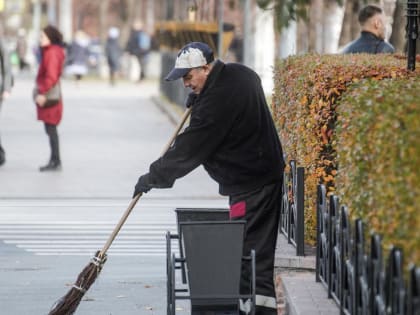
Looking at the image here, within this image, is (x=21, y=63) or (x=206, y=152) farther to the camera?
(x=21, y=63)

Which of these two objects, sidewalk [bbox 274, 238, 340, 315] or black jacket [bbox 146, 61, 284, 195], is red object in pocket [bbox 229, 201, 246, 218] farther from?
sidewalk [bbox 274, 238, 340, 315]

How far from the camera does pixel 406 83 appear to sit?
276 inches

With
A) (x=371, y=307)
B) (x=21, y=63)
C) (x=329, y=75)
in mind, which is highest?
(x=329, y=75)

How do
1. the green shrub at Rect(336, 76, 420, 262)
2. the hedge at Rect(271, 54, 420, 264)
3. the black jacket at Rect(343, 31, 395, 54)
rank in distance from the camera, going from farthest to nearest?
the black jacket at Rect(343, 31, 395, 54) → the hedge at Rect(271, 54, 420, 264) → the green shrub at Rect(336, 76, 420, 262)

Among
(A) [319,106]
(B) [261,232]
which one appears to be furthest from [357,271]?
(A) [319,106]

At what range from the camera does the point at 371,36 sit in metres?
14.1

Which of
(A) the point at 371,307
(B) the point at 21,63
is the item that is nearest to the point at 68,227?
(A) the point at 371,307

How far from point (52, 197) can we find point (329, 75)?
22.5ft

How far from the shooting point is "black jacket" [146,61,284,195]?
7.68 m

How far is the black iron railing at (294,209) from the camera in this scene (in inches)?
372

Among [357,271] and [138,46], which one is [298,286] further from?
[138,46]

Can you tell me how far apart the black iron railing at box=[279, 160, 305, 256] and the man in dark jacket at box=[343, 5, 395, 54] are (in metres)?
3.78

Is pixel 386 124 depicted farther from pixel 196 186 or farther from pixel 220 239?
pixel 196 186

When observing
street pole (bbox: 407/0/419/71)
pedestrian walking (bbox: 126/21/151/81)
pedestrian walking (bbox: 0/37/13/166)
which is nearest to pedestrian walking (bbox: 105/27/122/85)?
pedestrian walking (bbox: 126/21/151/81)
